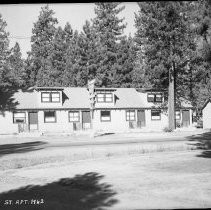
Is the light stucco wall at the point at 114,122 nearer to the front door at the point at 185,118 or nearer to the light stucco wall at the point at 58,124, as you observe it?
the light stucco wall at the point at 58,124

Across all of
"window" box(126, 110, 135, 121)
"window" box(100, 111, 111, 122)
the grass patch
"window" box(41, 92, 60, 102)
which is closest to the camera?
the grass patch

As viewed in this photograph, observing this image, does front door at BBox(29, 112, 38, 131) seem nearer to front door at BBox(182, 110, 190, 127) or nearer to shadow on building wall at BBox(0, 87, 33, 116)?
shadow on building wall at BBox(0, 87, 33, 116)

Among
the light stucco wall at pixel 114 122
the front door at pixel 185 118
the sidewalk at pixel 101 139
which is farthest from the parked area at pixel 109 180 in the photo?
the front door at pixel 185 118

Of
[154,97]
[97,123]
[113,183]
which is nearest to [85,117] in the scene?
[97,123]

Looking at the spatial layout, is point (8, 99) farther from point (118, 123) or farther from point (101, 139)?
point (101, 139)

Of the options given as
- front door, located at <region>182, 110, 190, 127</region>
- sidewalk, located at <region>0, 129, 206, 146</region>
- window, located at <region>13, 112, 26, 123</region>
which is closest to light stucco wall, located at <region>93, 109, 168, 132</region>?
front door, located at <region>182, 110, 190, 127</region>

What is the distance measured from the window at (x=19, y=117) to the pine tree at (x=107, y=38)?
18.5 metres

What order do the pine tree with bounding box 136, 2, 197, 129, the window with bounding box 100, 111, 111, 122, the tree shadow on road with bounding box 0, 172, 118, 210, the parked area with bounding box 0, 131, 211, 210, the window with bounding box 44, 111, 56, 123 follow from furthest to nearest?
the window with bounding box 100, 111, 111, 122, the window with bounding box 44, 111, 56, 123, the pine tree with bounding box 136, 2, 197, 129, the parked area with bounding box 0, 131, 211, 210, the tree shadow on road with bounding box 0, 172, 118, 210

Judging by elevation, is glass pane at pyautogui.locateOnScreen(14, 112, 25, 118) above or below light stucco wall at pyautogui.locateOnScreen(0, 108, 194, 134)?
above

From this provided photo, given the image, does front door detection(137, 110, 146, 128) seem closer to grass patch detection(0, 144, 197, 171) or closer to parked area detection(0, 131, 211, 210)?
grass patch detection(0, 144, 197, 171)

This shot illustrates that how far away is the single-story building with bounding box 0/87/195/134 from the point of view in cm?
4212

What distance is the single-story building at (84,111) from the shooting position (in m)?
42.1

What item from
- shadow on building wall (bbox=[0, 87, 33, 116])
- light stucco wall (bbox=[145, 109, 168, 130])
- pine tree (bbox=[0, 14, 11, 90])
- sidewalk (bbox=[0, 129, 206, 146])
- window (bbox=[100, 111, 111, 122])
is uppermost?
pine tree (bbox=[0, 14, 11, 90])

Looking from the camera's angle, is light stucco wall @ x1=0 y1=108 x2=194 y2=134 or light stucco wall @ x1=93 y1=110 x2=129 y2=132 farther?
light stucco wall @ x1=93 y1=110 x2=129 y2=132
